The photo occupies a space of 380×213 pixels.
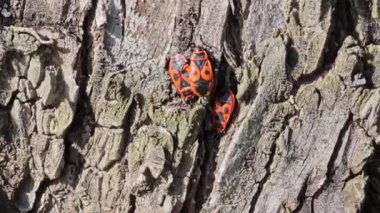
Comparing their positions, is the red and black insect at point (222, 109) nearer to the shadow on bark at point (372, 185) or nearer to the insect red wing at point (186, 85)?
the insect red wing at point (186, 85)

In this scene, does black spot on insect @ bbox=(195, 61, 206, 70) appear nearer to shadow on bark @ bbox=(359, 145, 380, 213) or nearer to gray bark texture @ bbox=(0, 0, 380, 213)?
gray bark texture @ bbox=(0, 0, 380, 213)

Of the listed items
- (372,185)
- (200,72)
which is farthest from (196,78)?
(372,185)

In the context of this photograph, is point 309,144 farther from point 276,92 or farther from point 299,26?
point 299,26

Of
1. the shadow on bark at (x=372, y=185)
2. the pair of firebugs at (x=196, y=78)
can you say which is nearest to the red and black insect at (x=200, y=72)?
the pair of firebugs at (x=196, y=78)

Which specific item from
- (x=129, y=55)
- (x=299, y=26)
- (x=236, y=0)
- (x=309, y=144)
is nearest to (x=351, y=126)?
(x=309, y=144)

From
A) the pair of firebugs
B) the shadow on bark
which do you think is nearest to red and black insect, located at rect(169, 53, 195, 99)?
the pair of firebugs

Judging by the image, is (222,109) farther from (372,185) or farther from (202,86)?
(372,185)
